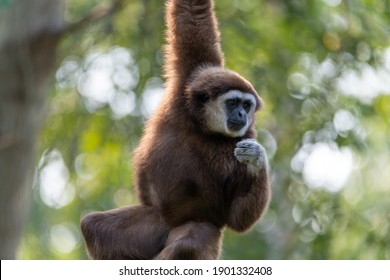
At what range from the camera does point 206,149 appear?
7.75 m

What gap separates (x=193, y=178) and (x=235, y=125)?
57 centimetres

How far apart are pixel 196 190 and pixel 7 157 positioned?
8.07 m

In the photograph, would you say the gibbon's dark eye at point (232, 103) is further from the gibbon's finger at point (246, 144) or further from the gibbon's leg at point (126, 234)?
the gibbon's leg at point (126, 234)

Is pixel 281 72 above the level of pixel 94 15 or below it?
below

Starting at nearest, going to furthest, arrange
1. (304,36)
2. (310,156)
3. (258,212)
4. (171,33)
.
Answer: (258,212) → (171,33) → (310,156) → (304,36)

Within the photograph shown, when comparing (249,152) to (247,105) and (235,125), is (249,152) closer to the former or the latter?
(235,125)

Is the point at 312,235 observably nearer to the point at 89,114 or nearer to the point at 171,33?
the point at 89,114

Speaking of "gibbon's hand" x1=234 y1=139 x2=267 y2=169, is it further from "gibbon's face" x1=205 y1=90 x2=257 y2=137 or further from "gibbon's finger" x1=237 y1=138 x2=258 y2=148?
"gibbon's face" x1=205 y1=90 x2=257 y2=137

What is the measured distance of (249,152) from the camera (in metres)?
7.23

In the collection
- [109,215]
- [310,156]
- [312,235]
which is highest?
[109,215]

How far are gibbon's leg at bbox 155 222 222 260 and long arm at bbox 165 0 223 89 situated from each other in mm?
1432

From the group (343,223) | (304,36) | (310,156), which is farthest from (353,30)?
(343,223)

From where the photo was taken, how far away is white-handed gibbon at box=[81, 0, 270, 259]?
7508mm
